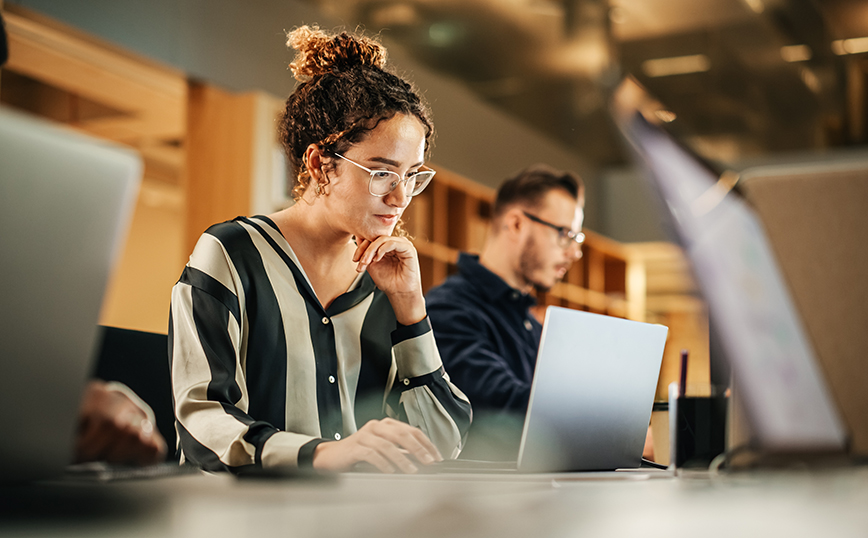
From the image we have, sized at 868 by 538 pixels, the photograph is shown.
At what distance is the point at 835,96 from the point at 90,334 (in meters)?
5.92

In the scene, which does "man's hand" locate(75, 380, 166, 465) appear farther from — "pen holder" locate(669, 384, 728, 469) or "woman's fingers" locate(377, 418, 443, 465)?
"pen holder" locate(669, 384, 728, 469)

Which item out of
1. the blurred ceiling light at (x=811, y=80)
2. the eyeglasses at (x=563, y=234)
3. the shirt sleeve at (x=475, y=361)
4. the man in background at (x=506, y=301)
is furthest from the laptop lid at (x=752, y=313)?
the blurred ceiling light at (x=811, y=80)

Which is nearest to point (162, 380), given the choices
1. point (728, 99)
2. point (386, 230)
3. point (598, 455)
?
point (386, 230)

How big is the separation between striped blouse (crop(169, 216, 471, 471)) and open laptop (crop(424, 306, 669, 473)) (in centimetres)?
21

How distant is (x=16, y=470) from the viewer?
50 centimetres

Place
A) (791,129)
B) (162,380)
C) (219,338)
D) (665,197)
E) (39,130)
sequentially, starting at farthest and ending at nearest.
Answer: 1. (791,129)
2. (162,380)
3. (219,338)
4. (665,197)
5. (39,130)

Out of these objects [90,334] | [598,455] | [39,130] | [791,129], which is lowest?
[598,455]

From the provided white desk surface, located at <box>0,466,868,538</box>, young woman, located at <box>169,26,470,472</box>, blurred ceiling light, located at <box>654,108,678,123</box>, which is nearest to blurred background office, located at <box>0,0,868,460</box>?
blurred ceiling light, located at <box>654,108,678,123</box>

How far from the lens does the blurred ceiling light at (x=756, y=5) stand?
4.34 m

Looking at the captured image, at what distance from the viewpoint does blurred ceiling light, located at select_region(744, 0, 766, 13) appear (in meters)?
4.34

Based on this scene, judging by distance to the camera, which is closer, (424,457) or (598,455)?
(424,457)

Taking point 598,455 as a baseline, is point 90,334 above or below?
above

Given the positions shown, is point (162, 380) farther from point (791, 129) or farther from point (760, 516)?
point (791, 129)

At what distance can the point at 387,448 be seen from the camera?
0.91 metres
